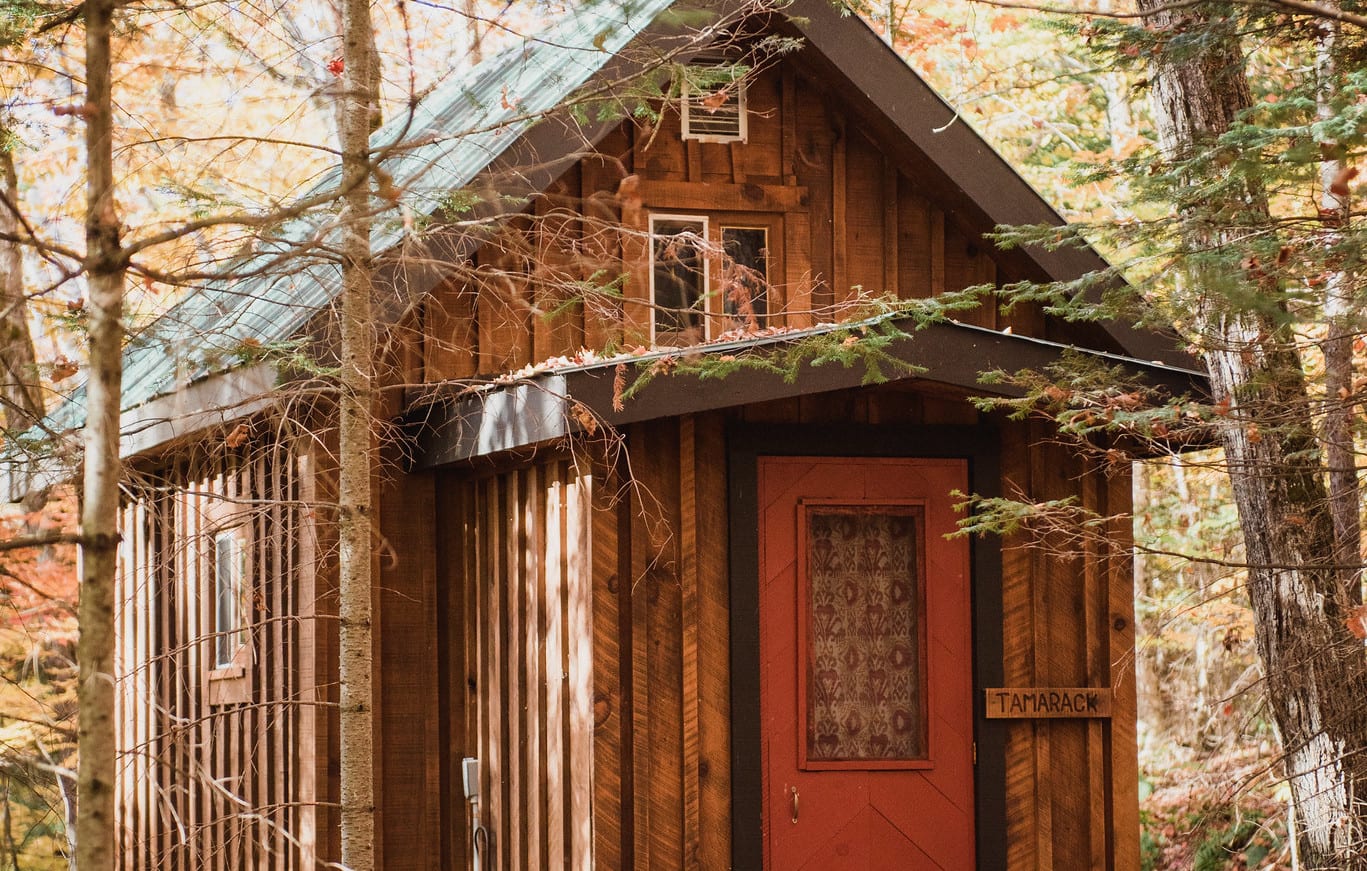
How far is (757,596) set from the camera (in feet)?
24.5

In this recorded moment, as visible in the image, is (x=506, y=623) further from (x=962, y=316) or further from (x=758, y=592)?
(x=962, y=316)

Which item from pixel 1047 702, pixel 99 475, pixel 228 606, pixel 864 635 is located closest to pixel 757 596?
pixel 864 635

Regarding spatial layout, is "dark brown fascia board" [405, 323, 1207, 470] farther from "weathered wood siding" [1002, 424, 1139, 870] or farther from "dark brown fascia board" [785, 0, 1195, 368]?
"dark brown fascia board" [785, 0, 1195, 368]

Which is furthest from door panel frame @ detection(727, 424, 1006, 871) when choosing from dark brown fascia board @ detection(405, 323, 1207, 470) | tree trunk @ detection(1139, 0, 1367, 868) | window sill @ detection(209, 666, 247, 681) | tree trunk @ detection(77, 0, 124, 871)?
tree trunk @ detection(77, 0, 124, 871)

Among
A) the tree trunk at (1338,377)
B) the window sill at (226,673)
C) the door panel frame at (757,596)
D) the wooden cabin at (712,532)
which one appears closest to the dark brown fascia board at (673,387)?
the wooden cabin at (712,532)

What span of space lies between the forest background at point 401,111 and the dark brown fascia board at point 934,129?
0.57 feet

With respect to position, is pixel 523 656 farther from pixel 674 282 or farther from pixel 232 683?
pixel 232 683

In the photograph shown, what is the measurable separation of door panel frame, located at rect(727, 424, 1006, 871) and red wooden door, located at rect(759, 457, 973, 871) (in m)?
0.07

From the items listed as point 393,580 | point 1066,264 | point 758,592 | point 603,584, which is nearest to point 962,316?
point 1066,264

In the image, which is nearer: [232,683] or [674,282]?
[674,282]

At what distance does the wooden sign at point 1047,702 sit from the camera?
25.5ft

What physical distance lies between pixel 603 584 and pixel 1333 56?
3982 mm

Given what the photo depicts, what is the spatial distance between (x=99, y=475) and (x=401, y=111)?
4.69m

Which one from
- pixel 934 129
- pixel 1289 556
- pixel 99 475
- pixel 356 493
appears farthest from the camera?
pixel 934 129
